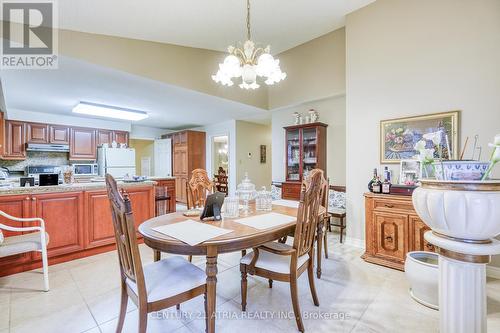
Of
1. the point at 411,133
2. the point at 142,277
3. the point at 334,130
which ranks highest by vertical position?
the point at 334,130

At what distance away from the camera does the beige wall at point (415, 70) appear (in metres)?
2.37

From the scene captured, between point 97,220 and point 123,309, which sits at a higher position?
point 97,220

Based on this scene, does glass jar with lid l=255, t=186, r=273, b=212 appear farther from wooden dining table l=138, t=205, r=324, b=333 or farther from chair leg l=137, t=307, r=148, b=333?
chair leg l=137, t=307, r=148, b=333

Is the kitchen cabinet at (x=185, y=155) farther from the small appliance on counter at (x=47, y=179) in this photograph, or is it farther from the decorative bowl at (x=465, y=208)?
the decorative bowl at (x=465, y=208)

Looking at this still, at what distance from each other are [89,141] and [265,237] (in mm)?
5889

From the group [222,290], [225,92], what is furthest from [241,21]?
[222,290]

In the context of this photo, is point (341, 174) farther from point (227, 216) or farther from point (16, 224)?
point (16, 224)

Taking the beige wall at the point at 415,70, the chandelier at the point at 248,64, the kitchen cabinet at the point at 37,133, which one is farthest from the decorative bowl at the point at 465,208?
the kitchen cabinet at the point at 37,133

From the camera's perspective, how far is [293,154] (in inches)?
179

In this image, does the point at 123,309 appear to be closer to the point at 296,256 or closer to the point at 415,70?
the point at 296,256

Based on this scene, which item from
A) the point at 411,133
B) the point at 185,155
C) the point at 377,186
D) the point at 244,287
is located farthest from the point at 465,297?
the point at 185,155

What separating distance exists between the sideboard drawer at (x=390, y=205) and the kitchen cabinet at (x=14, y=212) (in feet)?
12.6

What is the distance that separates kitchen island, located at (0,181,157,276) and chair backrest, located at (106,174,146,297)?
6.00 ft

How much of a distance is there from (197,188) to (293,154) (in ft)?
Answer: 7.73
